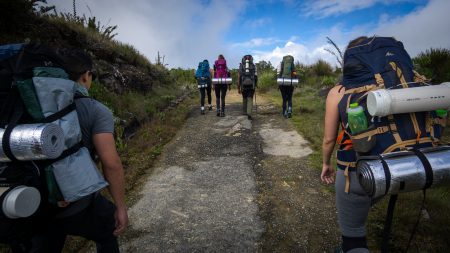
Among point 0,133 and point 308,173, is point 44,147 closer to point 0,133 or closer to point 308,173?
point 0,133

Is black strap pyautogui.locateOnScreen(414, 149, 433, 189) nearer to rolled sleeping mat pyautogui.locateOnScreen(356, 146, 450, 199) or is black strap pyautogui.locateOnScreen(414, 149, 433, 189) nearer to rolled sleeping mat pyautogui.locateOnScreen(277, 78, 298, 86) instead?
rolled sleeping mat pyautogui.locateOnScreen(356, 146, 450, 199)

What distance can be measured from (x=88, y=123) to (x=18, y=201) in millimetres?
662

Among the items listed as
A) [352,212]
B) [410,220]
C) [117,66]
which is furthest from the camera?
[117,66]

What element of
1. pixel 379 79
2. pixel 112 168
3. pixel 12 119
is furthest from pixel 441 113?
pixel 12 119

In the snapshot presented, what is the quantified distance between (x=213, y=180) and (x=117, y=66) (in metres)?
6.36

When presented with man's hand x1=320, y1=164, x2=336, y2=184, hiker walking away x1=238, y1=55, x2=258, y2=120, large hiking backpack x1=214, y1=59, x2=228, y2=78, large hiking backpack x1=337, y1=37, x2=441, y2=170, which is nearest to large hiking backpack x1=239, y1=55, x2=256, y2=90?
hiker walking away x1=238, y1=55, x2=258, y2=120

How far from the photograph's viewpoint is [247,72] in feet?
31.8

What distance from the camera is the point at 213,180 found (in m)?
5.38

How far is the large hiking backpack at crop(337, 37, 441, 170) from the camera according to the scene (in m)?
2.04

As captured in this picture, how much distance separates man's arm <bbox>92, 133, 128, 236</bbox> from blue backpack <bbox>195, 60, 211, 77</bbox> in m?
9.07

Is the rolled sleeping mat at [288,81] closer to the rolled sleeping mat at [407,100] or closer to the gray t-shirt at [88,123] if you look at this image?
the rolled sleeping mat at [407,100]

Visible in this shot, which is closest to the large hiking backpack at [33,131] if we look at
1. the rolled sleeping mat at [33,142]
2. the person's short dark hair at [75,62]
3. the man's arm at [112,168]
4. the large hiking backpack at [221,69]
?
the rolled sleeping mat at [33,142]

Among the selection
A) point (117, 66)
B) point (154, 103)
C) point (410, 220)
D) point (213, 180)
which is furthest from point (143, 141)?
point (410, 220)

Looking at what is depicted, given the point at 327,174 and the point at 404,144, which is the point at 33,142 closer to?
the point at 404,144
